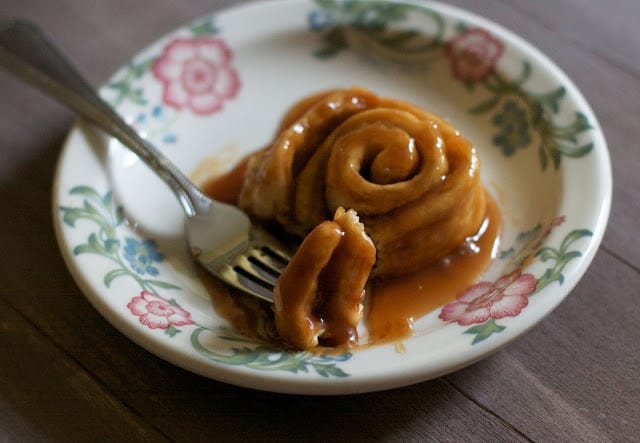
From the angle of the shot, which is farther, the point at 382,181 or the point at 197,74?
the point at 197,74

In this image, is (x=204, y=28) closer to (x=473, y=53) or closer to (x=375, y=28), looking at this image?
(x=375, y=28)

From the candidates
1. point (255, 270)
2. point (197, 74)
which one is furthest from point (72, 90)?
point (255, 270)

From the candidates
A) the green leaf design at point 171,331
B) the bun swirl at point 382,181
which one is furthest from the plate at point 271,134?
the bun swirl at point 382,181

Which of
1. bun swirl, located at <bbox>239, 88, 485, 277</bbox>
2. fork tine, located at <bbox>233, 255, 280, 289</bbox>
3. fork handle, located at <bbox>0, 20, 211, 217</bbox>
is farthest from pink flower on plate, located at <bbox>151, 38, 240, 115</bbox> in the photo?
fork tine, located at <bbox>233, 255, 280, 289</bbox>

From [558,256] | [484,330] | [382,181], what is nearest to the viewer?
[484,330]

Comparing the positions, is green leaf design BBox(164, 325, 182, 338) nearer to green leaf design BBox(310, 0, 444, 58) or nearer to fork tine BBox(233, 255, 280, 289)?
fork tine BBox(233, 255, 280, 289)

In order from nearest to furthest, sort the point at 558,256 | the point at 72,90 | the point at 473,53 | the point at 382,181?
the point at 558,256
the point at 382,181
the point at 72,90
the point at 473,53
